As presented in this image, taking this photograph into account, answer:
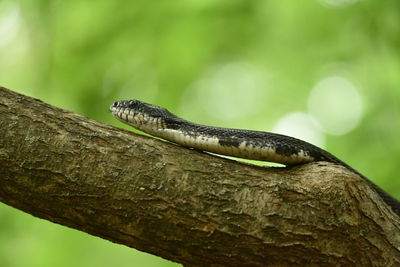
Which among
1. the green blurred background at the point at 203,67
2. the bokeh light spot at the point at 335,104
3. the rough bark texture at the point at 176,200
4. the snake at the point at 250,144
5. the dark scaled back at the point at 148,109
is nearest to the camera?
the rough bark texture at the point at 176,200

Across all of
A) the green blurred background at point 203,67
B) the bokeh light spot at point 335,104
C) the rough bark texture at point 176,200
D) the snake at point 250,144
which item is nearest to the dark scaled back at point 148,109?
the snake at point 250,144

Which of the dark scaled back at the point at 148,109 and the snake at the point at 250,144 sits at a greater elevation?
the dark scaled back at the point at 148,109

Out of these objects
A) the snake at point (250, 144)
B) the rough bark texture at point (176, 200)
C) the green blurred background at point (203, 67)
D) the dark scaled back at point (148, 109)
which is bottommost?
the rough bark texture at point (176, 200)

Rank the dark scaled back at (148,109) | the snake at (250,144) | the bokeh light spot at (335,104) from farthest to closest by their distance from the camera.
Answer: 1. the bokeh light spot at (335,104)
2. the dark scaled back at (148,109)
3. the snake at (250,144)

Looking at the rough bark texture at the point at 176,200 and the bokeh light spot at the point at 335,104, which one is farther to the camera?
the bokeh light spot at the point at 335,104

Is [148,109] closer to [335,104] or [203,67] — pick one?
[203,67]

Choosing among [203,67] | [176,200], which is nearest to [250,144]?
[176,200]

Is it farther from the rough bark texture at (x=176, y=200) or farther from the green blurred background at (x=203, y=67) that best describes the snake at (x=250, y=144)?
the green blurred background at (x=203, y=67)
